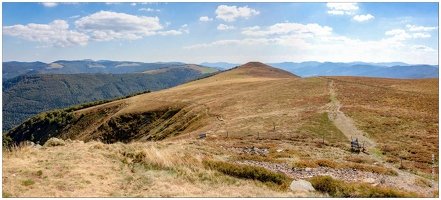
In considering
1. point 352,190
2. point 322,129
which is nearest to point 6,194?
point 352,190

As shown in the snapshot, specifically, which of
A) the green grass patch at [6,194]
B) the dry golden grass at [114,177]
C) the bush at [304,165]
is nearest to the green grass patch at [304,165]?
the bush at [304,165]

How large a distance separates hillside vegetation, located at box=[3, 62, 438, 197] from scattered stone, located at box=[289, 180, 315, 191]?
43 centimetres

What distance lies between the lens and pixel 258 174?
Result: 53.5 ft

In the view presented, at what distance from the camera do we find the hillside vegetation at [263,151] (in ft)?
48.1

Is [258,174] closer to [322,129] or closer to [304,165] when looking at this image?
[304,165]

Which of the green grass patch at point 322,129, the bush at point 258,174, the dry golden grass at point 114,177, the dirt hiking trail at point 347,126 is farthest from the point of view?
the green grass patch at point 322,129

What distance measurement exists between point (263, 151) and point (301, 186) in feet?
39.2

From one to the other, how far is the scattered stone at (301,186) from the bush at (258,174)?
29 centimetres

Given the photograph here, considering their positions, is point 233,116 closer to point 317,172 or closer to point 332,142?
point 332,142

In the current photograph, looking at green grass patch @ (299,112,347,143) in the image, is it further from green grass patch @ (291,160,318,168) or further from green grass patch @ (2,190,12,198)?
green grass patch @ (2,190,12,198)

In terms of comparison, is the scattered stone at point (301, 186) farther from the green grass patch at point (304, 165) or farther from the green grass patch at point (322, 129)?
the green grass patch at point (322, 129)

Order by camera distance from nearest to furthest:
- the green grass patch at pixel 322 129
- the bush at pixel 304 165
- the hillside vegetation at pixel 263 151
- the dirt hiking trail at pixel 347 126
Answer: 1. the hillside vegetation at pixel 263 151
2. the bush at pixel 304 165
3. the dirt hiking trail at pixel 347 126
4. the green grass patch at pixel 322 129

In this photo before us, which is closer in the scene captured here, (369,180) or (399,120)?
(369,180)

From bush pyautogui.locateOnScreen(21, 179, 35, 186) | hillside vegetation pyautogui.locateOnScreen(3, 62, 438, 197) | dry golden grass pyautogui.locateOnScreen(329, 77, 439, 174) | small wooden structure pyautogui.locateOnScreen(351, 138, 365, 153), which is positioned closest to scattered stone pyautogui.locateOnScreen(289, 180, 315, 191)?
hillside vegetation pyautogui.locateOnScreen(3, 62, 438, 197)
